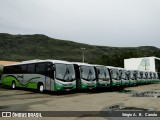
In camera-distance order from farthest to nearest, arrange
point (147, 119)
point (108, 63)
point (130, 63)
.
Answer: point (108, 63), point (130, 63), point (147, 119)

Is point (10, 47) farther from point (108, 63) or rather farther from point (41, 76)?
point (41, 76)

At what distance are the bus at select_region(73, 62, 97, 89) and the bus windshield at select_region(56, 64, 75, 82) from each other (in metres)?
1.15

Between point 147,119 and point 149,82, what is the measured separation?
41.2 metres

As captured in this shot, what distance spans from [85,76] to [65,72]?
2851 mm

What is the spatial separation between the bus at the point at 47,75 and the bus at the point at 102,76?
417 centimetres

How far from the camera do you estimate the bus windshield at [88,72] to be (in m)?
24.1

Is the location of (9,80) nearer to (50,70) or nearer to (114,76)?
(50,70)

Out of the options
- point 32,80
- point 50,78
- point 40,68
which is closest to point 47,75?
point 50,78

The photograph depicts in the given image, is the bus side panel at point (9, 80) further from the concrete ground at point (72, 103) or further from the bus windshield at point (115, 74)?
the bus windshield at point (115, 74)

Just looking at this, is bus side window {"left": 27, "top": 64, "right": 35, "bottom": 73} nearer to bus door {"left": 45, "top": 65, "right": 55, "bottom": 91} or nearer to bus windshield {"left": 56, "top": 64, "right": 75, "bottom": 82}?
bus door {"left": 45, "top": 65, "right": 55, "bottom": 91}

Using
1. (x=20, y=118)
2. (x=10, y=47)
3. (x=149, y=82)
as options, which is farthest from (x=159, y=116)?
(x=10, y=47)

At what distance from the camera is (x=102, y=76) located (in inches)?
1056

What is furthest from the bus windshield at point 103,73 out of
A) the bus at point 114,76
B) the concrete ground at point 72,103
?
the concrete ground at point 72,103

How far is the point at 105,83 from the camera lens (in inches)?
1072
